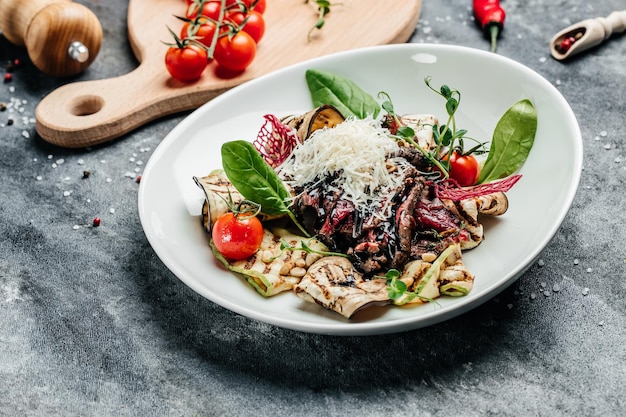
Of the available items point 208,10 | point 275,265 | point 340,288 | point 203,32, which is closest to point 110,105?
point 203,32

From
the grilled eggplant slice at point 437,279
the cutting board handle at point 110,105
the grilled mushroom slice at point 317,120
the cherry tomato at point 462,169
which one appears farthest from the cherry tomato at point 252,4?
the grilled eggplant slice at point 437,279

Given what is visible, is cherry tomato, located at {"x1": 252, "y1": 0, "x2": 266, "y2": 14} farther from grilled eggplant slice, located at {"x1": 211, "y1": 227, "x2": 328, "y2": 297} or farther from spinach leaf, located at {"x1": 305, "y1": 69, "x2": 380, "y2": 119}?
grilled eggplant slice, located at {"x1": 211, "y1": 227, "x2": 328, "y2": 297}

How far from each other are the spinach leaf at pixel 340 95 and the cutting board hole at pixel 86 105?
1294 mm

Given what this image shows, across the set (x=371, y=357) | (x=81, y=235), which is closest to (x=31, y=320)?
(x=81, y=235)

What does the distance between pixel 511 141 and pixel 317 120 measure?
94cm

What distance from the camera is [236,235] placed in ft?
10.3

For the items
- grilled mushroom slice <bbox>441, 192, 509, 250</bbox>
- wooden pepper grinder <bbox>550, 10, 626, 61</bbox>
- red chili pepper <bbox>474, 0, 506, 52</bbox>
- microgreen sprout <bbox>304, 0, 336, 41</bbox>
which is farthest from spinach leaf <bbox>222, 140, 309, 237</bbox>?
wooden pepper grinder <bbox>550, 10, 626, 61</bbox>

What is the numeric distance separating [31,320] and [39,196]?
0.89m

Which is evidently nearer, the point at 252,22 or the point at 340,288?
the point at 340,288

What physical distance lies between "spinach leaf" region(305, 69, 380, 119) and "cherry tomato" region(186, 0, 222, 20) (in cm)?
111

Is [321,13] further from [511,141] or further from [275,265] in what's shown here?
[275,265]

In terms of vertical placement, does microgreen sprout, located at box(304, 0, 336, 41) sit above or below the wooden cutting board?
above

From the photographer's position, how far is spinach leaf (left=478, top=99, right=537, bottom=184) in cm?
353

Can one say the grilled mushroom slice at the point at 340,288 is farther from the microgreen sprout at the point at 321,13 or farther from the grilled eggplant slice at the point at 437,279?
the microgreen sprout at the point at 321,13
